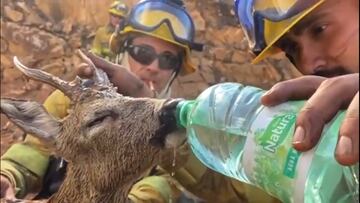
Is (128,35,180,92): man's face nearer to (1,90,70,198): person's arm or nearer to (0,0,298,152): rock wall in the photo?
(1,90,70,198): person's arm

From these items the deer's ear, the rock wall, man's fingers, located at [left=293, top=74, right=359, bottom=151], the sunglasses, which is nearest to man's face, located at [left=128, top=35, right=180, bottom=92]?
the sunglasses

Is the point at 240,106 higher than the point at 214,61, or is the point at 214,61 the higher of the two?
the point at 240,106

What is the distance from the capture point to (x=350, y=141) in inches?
28.0

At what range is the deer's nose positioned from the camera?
5.01 ft

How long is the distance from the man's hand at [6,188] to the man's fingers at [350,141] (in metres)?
1.67

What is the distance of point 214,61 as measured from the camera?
15.8 ft

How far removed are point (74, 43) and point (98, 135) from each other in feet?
12.0

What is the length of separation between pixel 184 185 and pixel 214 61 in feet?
8.67

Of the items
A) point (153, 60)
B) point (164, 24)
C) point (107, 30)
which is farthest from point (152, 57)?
point (107, 30)

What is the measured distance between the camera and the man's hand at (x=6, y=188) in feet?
7.46

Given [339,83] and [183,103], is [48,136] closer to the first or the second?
[183,103]

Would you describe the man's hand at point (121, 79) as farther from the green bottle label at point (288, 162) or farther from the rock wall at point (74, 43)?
the rock wall at point (74, 43)

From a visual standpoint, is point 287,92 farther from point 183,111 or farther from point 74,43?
point 74,43

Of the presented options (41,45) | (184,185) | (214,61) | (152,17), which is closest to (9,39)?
(41,45)
